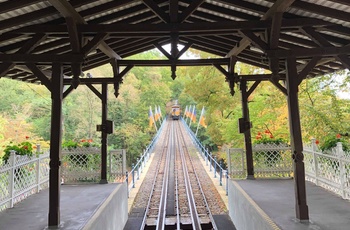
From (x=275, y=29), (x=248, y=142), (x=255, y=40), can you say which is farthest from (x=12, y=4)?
(x=248, y=142)

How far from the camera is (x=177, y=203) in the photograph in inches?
317

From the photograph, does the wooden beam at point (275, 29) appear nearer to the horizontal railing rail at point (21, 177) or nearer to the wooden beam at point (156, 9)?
the wooden beam at point (156, 9)

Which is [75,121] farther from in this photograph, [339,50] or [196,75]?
[339,50]

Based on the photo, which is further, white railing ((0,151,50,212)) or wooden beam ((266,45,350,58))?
white railing ((0,151,50,212))

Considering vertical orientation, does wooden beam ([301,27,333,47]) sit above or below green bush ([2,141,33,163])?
above

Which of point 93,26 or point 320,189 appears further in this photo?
point 320,189

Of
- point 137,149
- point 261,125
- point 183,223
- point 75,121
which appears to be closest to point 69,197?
point 183,223

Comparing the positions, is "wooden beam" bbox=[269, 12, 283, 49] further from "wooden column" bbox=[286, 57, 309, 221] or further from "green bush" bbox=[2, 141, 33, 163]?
"green bush" bbox=[2, 141, 33, 163]

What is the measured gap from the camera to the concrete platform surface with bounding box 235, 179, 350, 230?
143 inches

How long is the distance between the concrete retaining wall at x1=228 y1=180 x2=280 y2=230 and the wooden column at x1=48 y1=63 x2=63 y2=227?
3.07 m

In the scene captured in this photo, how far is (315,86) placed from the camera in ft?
33.8

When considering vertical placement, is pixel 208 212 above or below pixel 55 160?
below

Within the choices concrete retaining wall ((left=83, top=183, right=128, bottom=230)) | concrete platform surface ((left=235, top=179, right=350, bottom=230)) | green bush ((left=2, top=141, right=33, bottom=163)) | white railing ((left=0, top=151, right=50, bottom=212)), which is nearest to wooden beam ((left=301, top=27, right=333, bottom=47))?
concrete platform surface ((left=235, top=179, right=350, bottom=230))

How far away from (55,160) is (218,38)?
14.8 feet
